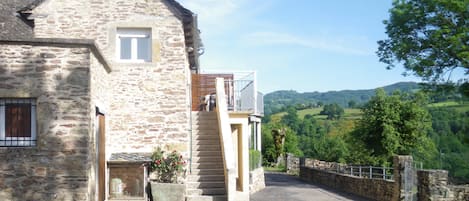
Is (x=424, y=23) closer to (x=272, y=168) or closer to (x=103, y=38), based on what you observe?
(x=103, y=38)

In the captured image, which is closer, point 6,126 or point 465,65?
point 6,126

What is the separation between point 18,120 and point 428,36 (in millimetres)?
17067

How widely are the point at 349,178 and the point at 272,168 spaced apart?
2062 centimetres

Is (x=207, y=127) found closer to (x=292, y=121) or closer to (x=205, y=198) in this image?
(x=205, y=198)

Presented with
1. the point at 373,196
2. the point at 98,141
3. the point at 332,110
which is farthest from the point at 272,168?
the point at 332,110

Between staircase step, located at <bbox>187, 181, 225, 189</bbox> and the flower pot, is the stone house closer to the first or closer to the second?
staircase step, located at <bbox>187, 181, 225, 189</bbox>

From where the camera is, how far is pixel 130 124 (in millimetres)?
15648

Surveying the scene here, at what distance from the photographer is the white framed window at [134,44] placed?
52.1ft

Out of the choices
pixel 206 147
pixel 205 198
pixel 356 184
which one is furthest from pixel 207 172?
pixel 356 184

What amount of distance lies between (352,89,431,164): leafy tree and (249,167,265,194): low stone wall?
7.40 metres

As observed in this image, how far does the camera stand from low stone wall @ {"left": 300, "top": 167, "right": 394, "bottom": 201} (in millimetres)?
18875

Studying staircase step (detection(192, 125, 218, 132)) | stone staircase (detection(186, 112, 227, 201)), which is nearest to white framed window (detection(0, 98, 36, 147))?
stone staircase (detection(186, 112, 227, 201))

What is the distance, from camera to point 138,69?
15836 millimetres

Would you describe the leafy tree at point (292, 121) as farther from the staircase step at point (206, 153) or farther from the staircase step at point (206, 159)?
the staircase step at point (206, 159)
